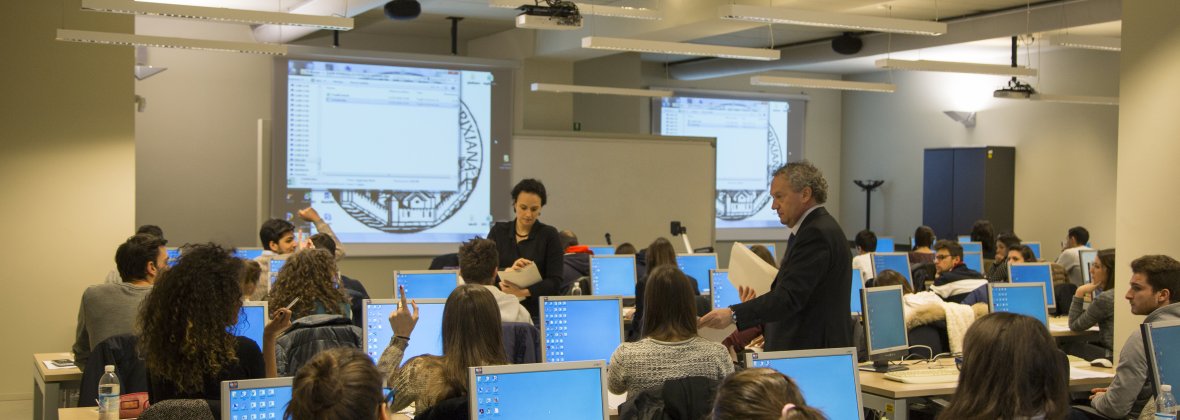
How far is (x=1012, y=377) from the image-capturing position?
2621 millimetres

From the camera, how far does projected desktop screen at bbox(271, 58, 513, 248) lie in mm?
10438

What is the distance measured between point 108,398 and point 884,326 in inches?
137

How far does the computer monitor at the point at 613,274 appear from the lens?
26.6ft

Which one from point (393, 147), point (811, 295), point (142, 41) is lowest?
point (811, 295)

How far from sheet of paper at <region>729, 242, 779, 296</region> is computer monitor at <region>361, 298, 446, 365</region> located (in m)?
1.28

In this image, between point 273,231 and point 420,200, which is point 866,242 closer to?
point 420,200

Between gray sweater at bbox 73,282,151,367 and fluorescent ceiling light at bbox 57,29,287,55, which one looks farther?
fluorescent ceiling light at bbox 57,29,287,55

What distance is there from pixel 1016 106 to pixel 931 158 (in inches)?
52.9

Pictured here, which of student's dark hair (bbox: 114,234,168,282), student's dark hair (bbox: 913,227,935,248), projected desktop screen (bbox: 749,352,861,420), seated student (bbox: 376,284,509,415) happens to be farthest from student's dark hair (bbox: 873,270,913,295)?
student's dark hair (bbox: 913,227,935,248)

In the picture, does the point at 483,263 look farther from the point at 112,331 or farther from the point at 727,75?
the point at 727,75

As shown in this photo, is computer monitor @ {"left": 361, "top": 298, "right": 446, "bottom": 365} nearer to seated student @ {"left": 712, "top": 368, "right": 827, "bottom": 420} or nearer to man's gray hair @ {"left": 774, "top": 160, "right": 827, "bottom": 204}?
man's gray hair @ {"left": 774, "top": 160, "right": 827, "bottom": 204}

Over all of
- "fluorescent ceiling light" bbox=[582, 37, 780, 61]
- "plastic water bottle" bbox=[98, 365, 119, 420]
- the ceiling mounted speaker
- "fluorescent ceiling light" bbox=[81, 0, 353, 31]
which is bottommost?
"plastic water bottle" bbox=[98, 365, 119, 420]

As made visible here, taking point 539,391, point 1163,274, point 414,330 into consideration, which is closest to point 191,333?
point 539,391

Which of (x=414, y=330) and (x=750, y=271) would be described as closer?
(x=750, y=271)
